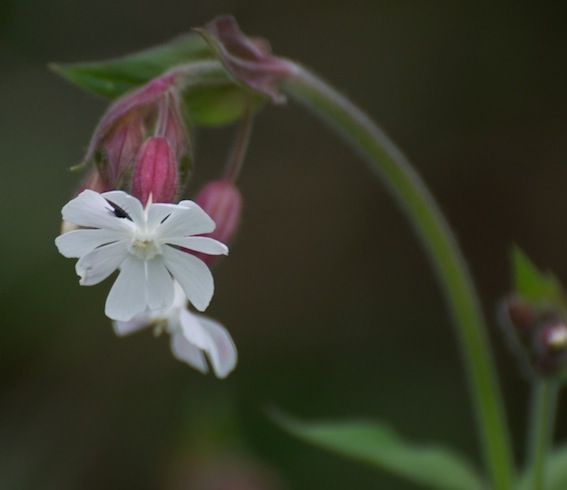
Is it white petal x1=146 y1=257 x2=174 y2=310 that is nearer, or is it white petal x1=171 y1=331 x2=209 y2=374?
white petal x1=146 y1=257 x2=174 y2=310

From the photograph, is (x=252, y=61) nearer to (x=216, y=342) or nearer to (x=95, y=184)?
(x=95, y=184)

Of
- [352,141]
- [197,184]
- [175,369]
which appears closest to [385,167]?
[352,141]

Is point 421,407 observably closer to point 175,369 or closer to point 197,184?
point 175,369

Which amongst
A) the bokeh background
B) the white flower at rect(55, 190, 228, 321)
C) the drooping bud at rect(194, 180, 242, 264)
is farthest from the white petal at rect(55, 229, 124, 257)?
the bokeh background

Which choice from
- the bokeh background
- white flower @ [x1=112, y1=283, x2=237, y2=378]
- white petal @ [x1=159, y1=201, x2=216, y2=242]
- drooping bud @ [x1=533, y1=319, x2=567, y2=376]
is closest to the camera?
white petal @ [x1=159, y1=201, x2=216, y2=242]

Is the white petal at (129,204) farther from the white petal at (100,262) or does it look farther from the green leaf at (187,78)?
the green leaf at (187,78)

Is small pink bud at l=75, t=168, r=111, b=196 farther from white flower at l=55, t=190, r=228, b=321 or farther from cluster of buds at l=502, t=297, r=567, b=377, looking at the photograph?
cluster of buds at l=502, t=297, r=567, b=377

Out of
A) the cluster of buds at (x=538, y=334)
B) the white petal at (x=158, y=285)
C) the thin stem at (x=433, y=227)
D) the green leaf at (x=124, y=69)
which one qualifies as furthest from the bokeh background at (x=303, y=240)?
the white petal at (x=158, y=285)
